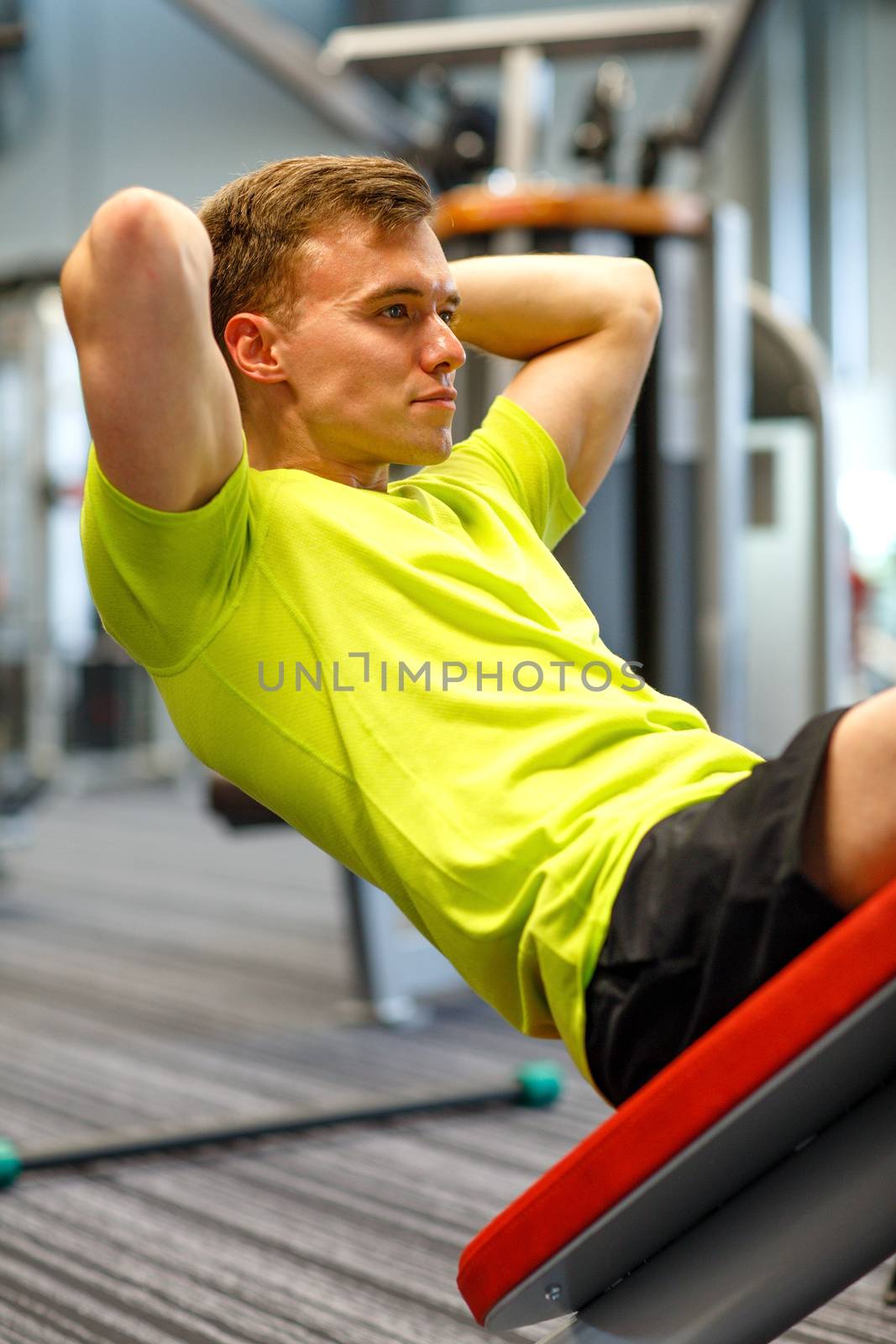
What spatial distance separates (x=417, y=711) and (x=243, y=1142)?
142cm

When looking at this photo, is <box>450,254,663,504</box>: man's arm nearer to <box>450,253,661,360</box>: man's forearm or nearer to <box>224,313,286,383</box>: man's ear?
<box>450,253,661,360</box>: man's forearm

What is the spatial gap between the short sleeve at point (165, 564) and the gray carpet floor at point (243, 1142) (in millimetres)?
877

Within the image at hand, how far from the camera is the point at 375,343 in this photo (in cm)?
102

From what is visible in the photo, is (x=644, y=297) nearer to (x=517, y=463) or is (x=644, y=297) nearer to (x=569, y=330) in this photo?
(x=569, y=330)

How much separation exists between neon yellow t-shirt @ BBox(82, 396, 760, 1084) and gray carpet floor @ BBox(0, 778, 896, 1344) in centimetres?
78

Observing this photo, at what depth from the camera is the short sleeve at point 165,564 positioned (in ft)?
3.02

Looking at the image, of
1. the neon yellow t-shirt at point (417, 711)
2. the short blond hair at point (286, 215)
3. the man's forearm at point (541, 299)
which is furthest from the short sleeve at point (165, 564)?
the man's forearm at point (541, 299)

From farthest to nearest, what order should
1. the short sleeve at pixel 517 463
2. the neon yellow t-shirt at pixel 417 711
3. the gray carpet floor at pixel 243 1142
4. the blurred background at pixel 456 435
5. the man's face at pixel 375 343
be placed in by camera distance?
the blurred background at pixel 456 435, the gray carpet floor at pixel 243 1142, the short sleeve at pixel 517 463, the man's face at pixel 375 343, the neon yellow t-shirt at pixel 417 711

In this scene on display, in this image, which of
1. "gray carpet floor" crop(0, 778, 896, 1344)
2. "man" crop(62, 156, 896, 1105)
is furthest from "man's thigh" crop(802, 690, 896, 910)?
"gray carpet floor" crop(0, 778, 896, 1344)

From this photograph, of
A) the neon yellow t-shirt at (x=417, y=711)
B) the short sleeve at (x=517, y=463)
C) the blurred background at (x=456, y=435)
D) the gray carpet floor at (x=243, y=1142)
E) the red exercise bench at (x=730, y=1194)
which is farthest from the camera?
the blurred background at (x=456, y=435)

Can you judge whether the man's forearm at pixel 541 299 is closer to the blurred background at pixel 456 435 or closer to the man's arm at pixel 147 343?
the blurred background at pixel 456 435

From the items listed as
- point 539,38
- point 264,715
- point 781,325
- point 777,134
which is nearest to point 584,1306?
point 264,715

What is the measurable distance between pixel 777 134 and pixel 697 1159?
7390mm

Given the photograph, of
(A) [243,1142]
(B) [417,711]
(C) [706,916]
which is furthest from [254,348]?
(A) [243,1142]
